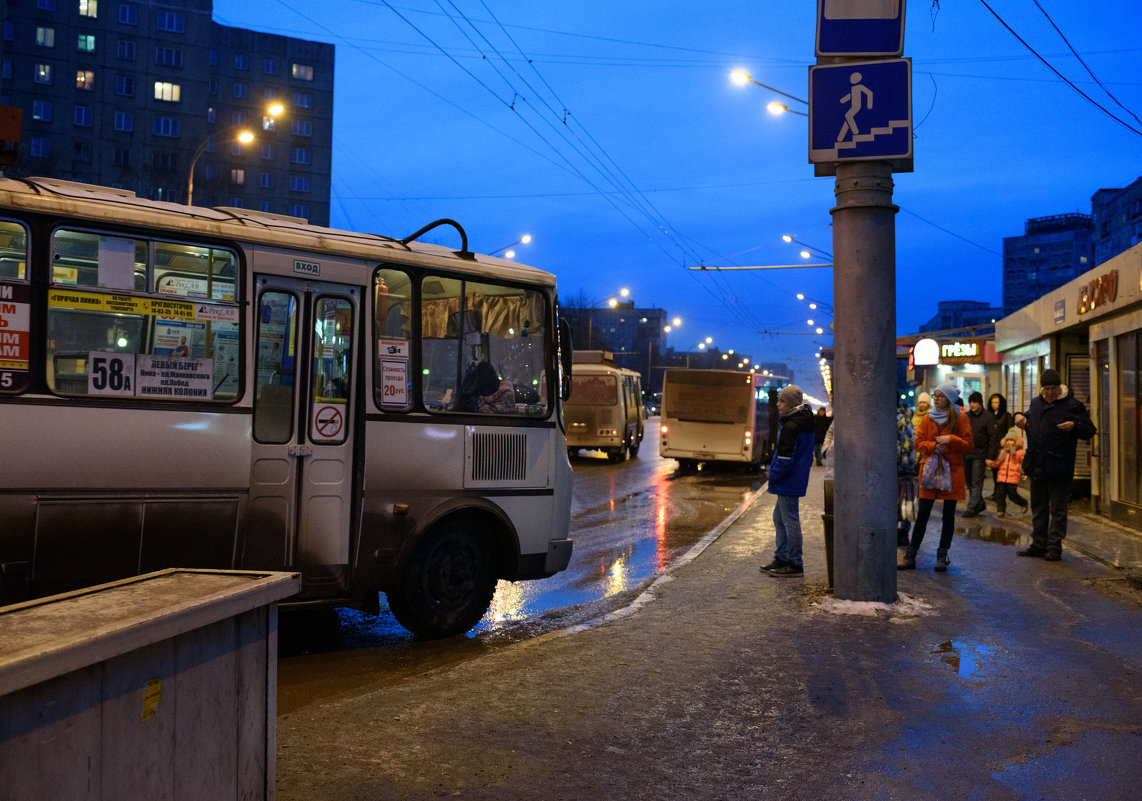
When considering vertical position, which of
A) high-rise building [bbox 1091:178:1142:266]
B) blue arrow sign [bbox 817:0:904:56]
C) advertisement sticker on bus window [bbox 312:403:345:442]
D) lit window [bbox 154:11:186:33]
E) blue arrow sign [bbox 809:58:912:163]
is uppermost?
lit window [bbox 154:11:186:33]

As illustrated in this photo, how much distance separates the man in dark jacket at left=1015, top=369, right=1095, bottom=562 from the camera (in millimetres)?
11164

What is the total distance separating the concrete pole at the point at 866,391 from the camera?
8.11 metres

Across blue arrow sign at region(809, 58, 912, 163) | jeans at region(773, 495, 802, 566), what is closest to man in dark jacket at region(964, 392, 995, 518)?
jeans at region(773, 495, 802, 566)

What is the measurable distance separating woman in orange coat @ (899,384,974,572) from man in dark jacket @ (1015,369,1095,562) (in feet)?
3.76

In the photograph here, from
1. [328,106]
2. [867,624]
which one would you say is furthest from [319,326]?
[328,106]

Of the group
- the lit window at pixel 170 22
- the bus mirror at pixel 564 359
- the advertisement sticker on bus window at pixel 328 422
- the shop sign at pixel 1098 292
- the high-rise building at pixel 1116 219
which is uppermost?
the lit window at pixel 170 22

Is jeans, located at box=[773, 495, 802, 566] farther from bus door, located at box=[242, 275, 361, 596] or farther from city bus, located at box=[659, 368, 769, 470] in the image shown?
city bus, located at box=[659, 368, 769, 470]

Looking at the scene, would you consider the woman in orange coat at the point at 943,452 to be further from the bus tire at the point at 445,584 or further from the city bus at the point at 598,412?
the city bus at the point at 598,412

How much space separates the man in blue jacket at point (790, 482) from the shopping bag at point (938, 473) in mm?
1316

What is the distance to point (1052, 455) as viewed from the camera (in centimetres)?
1123

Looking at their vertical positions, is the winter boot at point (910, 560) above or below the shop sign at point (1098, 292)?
below

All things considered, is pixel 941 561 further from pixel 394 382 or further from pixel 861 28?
pixel 394 382

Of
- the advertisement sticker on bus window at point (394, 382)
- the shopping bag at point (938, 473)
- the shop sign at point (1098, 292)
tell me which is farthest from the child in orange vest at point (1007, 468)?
the advertisement sticker on bus window at point (394, 382)

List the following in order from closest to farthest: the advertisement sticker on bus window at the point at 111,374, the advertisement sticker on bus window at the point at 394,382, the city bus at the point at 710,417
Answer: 1. the advertisement sticker on bus window at the point at 111,374
2. the advertisement sticker on bus window at the point at 394,382
3. the city bus at the point at 710,417
